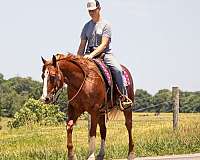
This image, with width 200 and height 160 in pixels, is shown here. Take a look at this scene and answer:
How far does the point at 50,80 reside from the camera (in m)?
8.31

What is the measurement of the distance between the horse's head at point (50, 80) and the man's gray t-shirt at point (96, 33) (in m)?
1.56

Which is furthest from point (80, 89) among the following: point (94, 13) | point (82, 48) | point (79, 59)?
point (94, 13)

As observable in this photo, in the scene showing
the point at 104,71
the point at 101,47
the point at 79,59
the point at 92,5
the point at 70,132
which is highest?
the point at 92,5

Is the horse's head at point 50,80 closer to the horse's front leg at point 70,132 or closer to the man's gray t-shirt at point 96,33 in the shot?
the horse's front leg at point 70,132

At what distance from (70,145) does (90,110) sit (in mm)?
708

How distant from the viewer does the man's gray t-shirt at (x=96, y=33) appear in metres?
9.78

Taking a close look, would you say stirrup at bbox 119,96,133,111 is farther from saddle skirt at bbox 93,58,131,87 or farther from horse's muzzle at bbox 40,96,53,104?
horse's muzzle at bbox 40,96,53,104

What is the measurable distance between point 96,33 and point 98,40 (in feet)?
0.48

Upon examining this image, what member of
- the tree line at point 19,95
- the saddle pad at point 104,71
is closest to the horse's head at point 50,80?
the saddle pad at point 104,71

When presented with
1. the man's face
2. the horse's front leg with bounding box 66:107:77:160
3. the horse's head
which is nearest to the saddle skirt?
the man's face

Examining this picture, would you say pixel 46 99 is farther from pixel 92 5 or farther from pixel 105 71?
pixel 92 5

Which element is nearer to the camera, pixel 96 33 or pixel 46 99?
pixel 46 99

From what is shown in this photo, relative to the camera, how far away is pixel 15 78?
13150 centimetres

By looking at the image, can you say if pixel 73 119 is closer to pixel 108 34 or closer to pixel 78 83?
pixel 78 83
